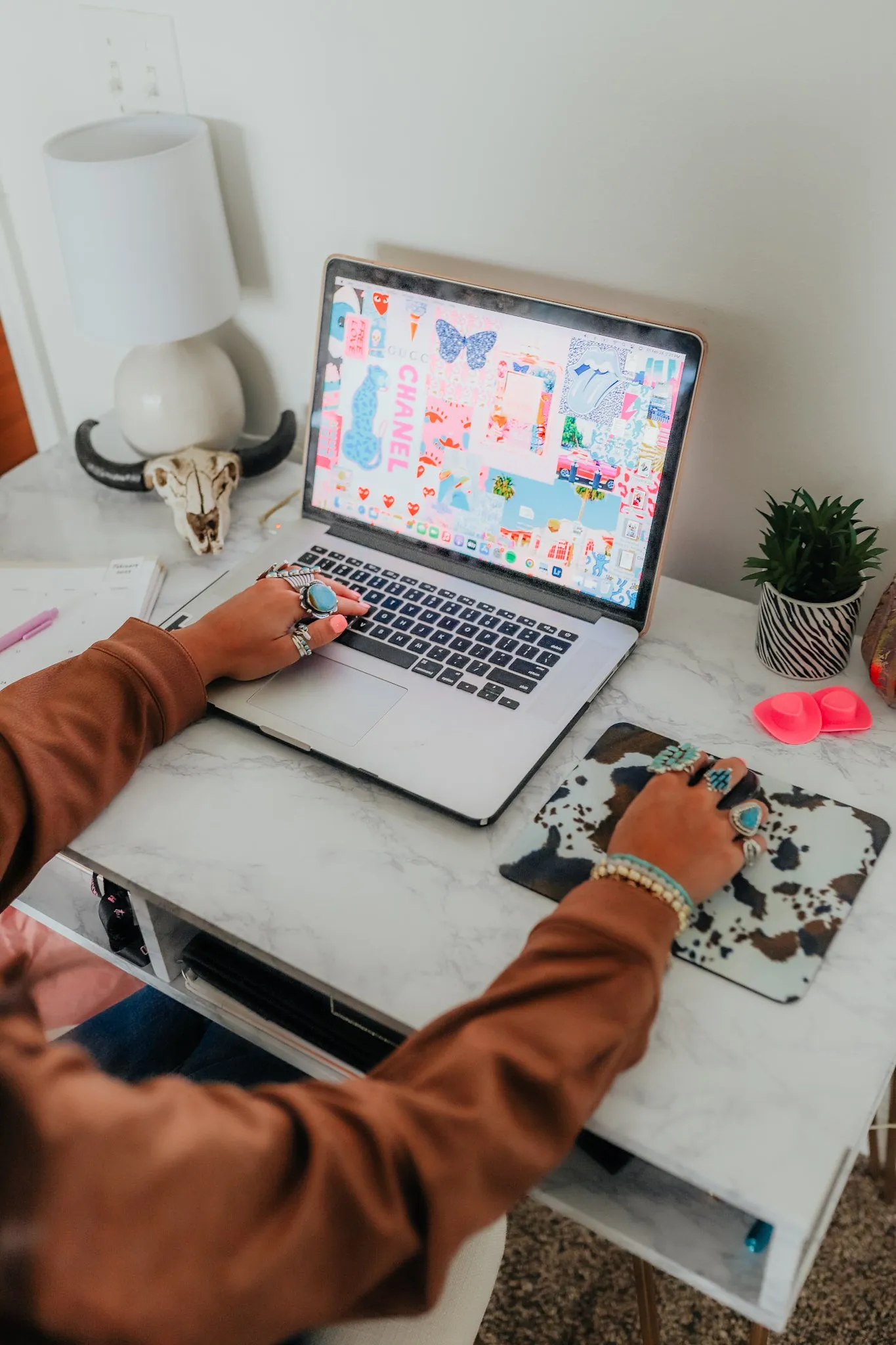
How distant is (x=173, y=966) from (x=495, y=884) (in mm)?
352

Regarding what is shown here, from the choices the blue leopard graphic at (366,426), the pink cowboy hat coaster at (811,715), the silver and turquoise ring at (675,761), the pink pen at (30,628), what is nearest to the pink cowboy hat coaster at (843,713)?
the pink cowboy hat coaster at (811,715)

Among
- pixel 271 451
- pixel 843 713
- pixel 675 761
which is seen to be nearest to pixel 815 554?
pixel 843 713

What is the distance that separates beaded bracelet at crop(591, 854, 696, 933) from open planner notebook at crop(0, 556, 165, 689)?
0.59 meters

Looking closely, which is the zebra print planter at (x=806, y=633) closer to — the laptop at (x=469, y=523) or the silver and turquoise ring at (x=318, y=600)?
the laptop at (x=469, y=523)

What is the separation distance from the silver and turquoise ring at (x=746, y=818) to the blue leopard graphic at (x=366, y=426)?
541 mm

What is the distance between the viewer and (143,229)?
108 cm

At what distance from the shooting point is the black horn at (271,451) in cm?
127

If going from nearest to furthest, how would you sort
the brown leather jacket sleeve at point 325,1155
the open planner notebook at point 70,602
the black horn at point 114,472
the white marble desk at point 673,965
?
the brown leather jacket sleeve at point 325,1155 → the white marble desk at point 673,965 → the open planner notebook at point 70,602 → the black horn at point 114,472

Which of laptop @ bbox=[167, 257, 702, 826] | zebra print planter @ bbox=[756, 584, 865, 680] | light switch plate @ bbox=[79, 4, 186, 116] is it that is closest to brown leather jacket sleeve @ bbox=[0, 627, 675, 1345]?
laptop @ bbox=[167, 257, 702, 826]

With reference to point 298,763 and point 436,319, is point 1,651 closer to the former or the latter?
point 298,763

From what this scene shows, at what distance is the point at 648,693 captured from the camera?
3.21 ft

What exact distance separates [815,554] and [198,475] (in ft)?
2.22

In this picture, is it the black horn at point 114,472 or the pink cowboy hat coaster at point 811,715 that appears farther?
the black horn at point 114,472

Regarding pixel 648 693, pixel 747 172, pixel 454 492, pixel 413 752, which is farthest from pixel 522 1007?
pixel 747 172
